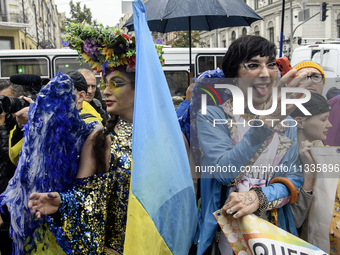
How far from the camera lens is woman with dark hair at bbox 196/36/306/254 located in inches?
63.9

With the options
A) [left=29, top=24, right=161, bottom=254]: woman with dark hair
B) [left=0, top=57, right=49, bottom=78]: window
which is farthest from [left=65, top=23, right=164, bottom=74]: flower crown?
[left=0, top=57, right=49, bottom=78]: window

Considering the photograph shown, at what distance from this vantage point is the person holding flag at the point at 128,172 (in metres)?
1.58

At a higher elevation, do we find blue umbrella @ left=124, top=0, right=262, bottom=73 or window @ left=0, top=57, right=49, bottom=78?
blue umbrella @ left=124, top=0, right=262, bottom=73

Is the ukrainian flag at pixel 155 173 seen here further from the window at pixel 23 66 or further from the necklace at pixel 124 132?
the window at pixel 23 66

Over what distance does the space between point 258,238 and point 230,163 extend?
0.34m

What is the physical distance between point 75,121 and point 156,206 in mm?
671

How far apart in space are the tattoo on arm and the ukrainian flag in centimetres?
23

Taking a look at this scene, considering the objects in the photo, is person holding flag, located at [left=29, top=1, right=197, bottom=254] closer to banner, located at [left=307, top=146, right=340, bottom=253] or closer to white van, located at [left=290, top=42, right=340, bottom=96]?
banner, located at [left=307, top=146, right=340, bottom=253]

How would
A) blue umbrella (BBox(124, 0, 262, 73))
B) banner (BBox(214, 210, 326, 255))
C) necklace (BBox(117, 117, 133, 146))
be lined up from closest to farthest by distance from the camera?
banner (BBox(214, 210, 326, 255)), necklace (BBox(117, 117, 133, 146)), blue umbrella (BBox(124, 0, 262, 73))

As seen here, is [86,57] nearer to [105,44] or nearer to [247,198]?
[105,44]

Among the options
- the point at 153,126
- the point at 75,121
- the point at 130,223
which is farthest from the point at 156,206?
the point at 75,121

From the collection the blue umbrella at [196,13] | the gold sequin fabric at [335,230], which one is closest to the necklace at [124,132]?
the gold sequin fabric at [335,230]

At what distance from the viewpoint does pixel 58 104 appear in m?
1.83

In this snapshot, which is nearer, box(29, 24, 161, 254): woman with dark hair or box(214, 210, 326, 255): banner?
box(214, 210, 326, 255): banner
